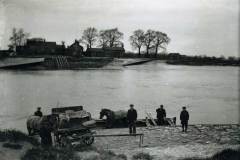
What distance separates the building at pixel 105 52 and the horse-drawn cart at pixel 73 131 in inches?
3929

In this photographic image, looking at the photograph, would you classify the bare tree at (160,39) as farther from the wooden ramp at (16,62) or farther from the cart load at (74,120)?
the cart load at (74,120)

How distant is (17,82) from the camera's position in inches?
2237

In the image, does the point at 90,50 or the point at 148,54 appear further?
the point at 148,54

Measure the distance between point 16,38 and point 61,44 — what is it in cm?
1679

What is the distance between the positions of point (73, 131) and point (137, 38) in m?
116

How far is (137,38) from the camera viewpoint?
132 meters

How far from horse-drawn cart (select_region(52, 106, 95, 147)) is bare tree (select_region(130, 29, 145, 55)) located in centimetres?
11338

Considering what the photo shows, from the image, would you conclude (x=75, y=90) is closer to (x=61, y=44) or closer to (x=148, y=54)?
(x=61, y=44)

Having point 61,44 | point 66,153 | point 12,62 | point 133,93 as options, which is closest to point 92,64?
point 12,62

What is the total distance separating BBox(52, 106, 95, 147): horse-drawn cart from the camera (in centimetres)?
1738

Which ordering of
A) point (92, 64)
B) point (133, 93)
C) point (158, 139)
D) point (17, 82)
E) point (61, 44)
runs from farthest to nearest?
point (61, 44), point (92, 64), point (17, 82), point (133, 93), point (158, 139)

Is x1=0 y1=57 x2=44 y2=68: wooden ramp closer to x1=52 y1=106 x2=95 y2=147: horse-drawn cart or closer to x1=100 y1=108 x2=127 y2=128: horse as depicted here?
x1=100 y1=108 x2=127 y2=128: horse

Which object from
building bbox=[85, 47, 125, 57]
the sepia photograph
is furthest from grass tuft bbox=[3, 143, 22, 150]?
building bbox=[85, 47, 125, 57]

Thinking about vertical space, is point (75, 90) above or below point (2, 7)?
below
